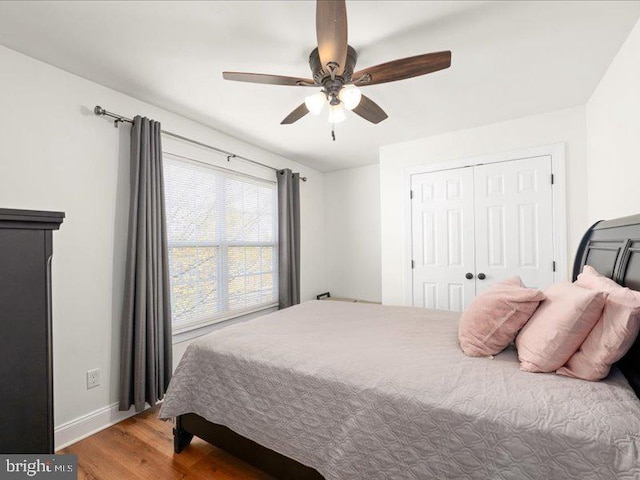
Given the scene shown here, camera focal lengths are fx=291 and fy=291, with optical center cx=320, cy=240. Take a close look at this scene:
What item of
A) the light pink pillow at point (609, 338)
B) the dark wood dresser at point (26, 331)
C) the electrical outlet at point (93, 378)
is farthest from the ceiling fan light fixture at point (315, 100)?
the electrical outlet at point (93, 378)

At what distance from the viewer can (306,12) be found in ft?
4.74

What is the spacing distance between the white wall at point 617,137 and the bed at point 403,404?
29 centimetres

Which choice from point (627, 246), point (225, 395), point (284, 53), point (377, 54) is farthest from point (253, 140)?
point (627, 246)

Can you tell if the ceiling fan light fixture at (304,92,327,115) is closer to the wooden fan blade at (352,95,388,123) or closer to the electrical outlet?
the wooden fan blade at (352,95,388,123)

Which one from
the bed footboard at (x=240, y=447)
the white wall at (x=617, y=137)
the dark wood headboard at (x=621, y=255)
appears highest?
the white wall at (x=617, y=137)

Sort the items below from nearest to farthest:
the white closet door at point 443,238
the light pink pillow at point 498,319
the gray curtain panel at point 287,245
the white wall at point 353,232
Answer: the light pink pillow at point 498,319 → the white closet door at point 443,238 → the gray curtain panel at point 287,245 → the white wall at point 353,232

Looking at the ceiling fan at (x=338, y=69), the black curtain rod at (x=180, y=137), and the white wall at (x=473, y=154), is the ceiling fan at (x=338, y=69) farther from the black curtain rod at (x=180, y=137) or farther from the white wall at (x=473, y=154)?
the white wall at (x=473, y=154)

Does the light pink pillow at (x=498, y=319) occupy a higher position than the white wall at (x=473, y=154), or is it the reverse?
the white wall at (x=473, y=154)

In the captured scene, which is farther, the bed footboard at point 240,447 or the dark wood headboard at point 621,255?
the bed footboard at point 240,447

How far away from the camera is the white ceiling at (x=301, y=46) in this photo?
1456 millimetres

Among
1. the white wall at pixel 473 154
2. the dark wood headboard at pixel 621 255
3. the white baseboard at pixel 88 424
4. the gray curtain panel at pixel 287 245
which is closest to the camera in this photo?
the dark wood headboard at pixel 621 255

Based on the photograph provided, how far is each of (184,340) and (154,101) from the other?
2082mm

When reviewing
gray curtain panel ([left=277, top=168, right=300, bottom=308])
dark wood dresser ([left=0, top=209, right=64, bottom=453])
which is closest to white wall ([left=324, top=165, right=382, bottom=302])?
gray curtain panel ([left=277, top=168, right=300, bottom=308])

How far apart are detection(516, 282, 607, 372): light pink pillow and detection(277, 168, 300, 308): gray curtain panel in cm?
273
